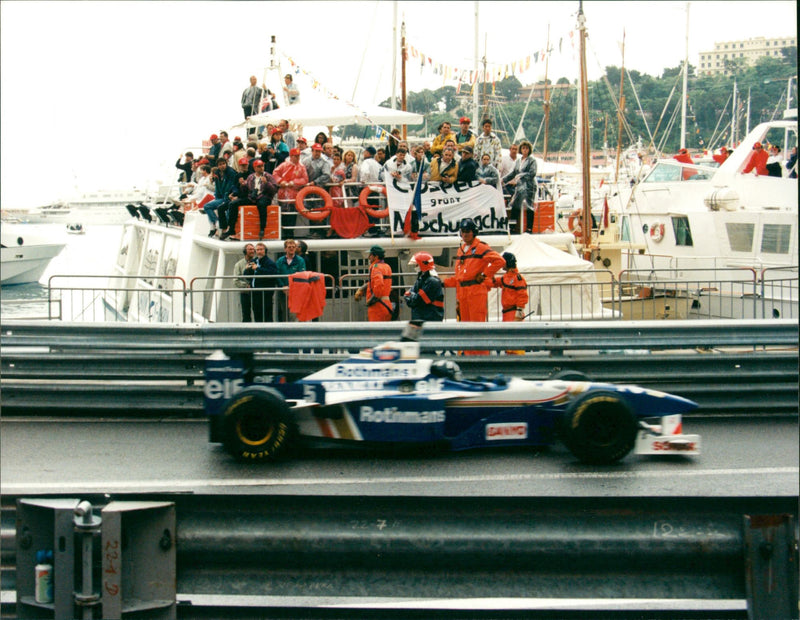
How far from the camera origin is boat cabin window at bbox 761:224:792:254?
21.4 m

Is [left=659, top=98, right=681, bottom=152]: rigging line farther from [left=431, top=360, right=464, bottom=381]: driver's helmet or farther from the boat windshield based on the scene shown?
[left=431, top=360, right=464, bottom=381]: driver's helmet

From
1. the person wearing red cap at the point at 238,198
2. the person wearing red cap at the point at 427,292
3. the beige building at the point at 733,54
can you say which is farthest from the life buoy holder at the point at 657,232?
the person wearing red cap at the point at 427,292

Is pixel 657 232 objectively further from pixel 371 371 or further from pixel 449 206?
pixel 371 371

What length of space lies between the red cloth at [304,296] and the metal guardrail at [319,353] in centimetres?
307

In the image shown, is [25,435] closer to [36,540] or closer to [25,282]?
[36,540]

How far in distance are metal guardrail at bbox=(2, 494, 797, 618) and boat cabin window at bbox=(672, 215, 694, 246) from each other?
2111 centimetres

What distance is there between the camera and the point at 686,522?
3625 millimetres

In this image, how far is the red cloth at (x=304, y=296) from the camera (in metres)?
11.6

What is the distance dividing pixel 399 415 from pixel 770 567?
3935 mm

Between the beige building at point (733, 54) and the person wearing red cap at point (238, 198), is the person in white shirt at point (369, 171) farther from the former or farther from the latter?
the beige building at point (733, 54)

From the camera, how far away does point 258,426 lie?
731cm

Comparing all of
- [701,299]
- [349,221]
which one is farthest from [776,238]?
[349,221]

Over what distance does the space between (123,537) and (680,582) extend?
217 cm

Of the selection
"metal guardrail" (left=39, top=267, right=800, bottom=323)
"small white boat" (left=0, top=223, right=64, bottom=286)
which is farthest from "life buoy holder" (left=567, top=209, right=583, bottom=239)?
"small white boat" (left=0, top=223, right=64, bottom=286)
